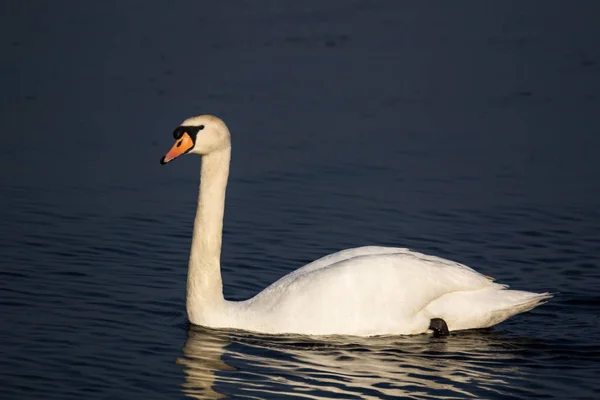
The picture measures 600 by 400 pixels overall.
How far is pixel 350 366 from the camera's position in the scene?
9.45 meters

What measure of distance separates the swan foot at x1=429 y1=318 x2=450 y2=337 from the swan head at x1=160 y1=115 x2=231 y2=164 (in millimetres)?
2140

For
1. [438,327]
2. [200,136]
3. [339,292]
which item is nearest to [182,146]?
[200,136]

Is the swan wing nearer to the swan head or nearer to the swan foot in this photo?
the swan foot

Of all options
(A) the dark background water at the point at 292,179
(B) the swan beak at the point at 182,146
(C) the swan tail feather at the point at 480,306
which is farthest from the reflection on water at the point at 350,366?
(B) the swan beak at the point at 182,146

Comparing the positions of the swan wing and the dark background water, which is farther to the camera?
the swan wing

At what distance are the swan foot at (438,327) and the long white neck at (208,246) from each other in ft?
5.46

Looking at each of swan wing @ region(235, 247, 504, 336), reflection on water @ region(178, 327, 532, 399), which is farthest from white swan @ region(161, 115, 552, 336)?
reflection on water @ region(178, 327, 532, 399)

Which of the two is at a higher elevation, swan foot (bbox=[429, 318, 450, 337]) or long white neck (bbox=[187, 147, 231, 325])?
long white neck (bbox=[187, 147, 231, 325])

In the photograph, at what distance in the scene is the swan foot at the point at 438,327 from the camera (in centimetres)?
1034

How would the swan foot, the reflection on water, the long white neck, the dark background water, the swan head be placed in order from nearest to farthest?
the reflection on water, the dark background water, the swan head, the swan foot, the long white neck

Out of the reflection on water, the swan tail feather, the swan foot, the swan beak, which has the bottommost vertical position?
the reflection on water

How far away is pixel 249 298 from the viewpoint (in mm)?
11211

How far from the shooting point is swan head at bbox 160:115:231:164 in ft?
33.6

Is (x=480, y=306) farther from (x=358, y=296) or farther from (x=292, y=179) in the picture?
(x=292, y=179)
